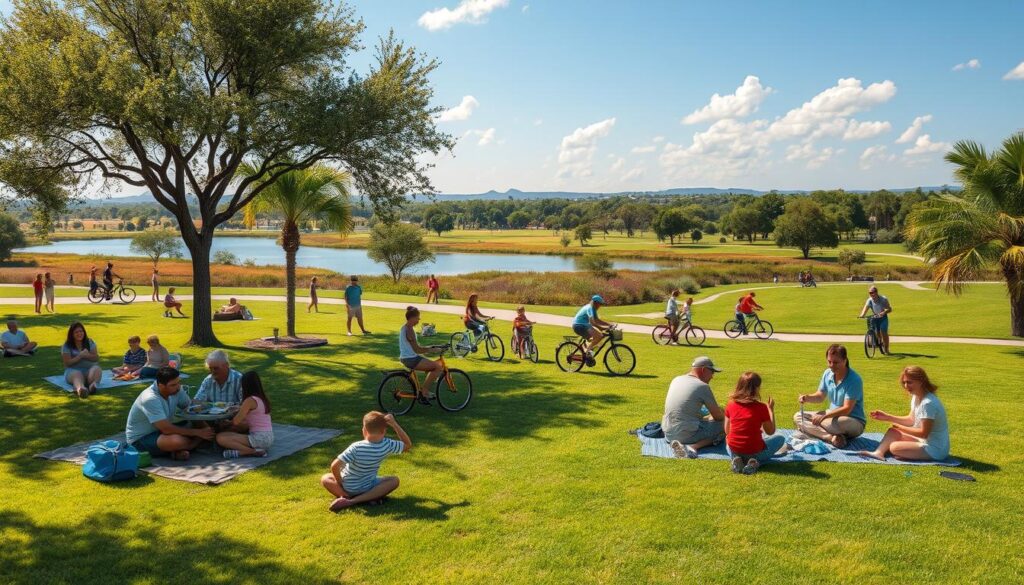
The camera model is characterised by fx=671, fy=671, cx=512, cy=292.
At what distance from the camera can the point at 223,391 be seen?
29.6 ft

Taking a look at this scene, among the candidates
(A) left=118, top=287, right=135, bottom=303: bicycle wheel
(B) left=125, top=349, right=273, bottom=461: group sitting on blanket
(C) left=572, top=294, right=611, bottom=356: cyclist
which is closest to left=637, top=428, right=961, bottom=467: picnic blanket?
(B) left=125, top=349, right=273, bottom=461: group sitting on blanket

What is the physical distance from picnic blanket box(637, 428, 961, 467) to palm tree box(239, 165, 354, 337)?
1450 cm

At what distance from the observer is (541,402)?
11992 millimetres

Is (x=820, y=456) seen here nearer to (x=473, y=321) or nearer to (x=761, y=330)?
(x=473, y=321)

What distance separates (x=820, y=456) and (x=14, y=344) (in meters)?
17.6

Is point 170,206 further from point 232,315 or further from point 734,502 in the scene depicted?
point 734,502

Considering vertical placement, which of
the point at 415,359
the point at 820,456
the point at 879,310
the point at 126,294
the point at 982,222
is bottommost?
the point at 820,456

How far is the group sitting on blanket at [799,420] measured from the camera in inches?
311

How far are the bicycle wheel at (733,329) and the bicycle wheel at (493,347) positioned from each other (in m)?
10.8

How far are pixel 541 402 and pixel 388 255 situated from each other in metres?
49.8

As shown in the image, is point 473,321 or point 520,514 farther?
point 473,321

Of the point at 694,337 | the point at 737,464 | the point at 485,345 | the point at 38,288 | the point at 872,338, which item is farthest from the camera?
the point at 38,288

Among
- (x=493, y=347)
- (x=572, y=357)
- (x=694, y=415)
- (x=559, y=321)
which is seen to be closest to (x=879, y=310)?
(x=572, y=357)

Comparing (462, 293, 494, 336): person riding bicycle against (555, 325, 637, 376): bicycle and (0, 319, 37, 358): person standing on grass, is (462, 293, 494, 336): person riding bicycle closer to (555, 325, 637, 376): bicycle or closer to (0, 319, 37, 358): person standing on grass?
(555, 325, 637, 376): bicycle
